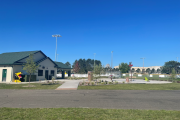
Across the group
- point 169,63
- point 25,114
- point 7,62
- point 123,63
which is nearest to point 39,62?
point 7,62

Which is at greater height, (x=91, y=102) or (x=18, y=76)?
(x=18, y=76)

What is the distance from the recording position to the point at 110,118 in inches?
214

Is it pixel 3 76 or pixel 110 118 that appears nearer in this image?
pixel 110 118

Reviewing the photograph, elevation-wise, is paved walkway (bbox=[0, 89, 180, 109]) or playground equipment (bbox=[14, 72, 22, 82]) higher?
playground equipment (bbox=[14, 72, 22, 82])

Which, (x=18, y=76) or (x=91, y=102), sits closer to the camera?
(x=91, y=102)

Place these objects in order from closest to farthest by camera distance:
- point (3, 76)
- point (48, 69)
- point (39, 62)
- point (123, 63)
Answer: point (3, 76)
point (39, 62)
point (48, 69)
point (123, 63)

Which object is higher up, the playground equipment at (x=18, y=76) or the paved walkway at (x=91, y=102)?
the playground equipment at (x=18, y=76)

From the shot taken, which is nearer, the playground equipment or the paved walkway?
the paved walkway

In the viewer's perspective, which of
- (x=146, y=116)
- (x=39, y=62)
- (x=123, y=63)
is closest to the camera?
(x=146, y=116)

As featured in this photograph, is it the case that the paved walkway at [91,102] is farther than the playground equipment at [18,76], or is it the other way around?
the playground equipment at [18,76]

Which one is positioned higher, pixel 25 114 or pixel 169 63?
pixel 169 63

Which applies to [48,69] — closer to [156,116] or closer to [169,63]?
[156,116]

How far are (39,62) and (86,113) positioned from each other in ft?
78.0

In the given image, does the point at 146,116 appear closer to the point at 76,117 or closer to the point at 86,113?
the point at 86,113
